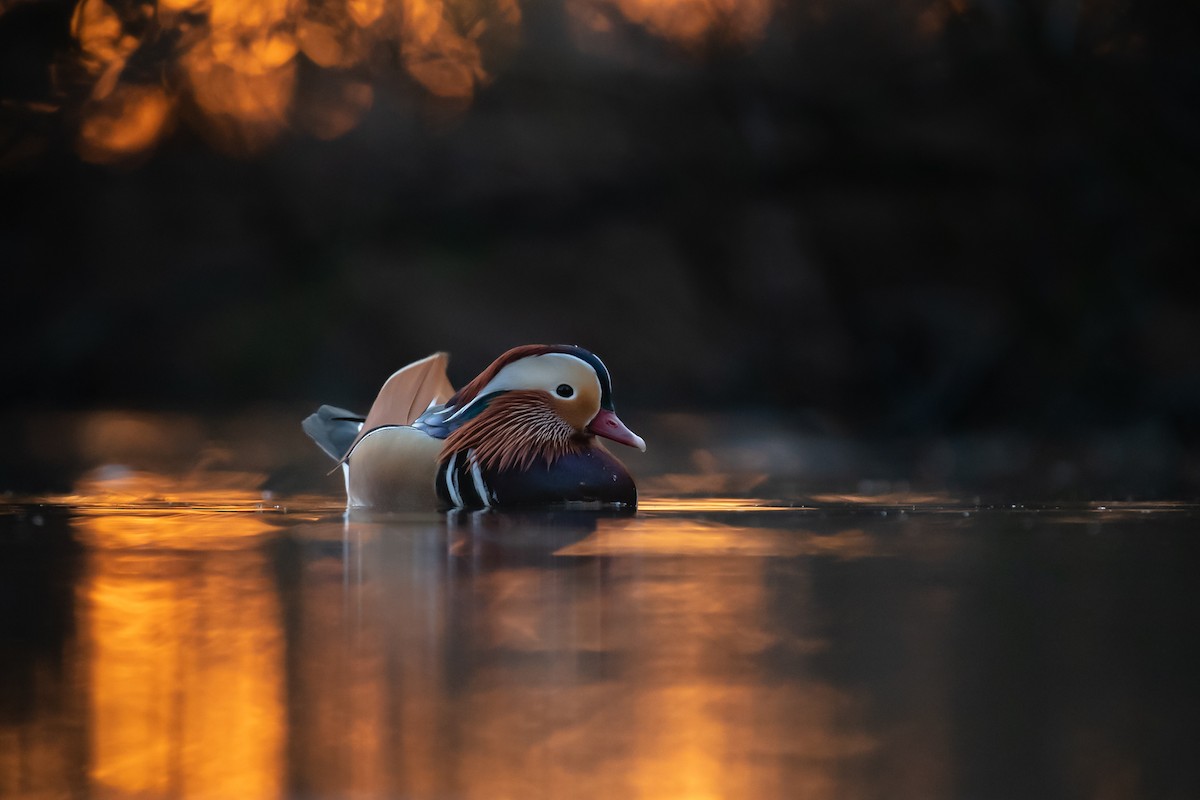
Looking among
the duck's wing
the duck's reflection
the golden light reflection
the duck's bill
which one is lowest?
the duck's reflection

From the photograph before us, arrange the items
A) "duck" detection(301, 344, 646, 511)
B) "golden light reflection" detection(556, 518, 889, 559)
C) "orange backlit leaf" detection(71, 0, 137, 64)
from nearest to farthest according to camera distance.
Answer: "golden light reflection" detection(556, 518, 889, 559) → "duck" detection(301, 344, 646, 511) → "orange backlit leaf" detection(71, 0, 137, 64)

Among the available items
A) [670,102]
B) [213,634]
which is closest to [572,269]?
[670,102]

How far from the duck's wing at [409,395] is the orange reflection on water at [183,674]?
4.26 ft

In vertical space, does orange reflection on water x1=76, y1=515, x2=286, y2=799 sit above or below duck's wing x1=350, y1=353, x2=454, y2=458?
below

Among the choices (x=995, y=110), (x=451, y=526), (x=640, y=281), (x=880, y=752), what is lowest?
(x=880, y=752)

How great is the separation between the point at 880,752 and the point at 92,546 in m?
2.13

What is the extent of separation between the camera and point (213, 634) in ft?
6.91

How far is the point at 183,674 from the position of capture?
1859mm

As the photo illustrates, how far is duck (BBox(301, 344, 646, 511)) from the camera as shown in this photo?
12.8 feet

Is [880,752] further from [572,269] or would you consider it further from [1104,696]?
[572,269]

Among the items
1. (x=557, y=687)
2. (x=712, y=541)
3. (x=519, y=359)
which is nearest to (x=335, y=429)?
(x=519, y=359)

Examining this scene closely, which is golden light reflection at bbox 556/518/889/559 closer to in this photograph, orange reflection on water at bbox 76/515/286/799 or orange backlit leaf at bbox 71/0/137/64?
orange reflection on water at bbox 76/515/286/799

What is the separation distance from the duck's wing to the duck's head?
237mm

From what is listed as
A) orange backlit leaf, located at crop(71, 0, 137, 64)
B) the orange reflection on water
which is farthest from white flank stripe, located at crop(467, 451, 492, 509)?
orange backlit leaf, located at crop(71, 0, 137, 64)
